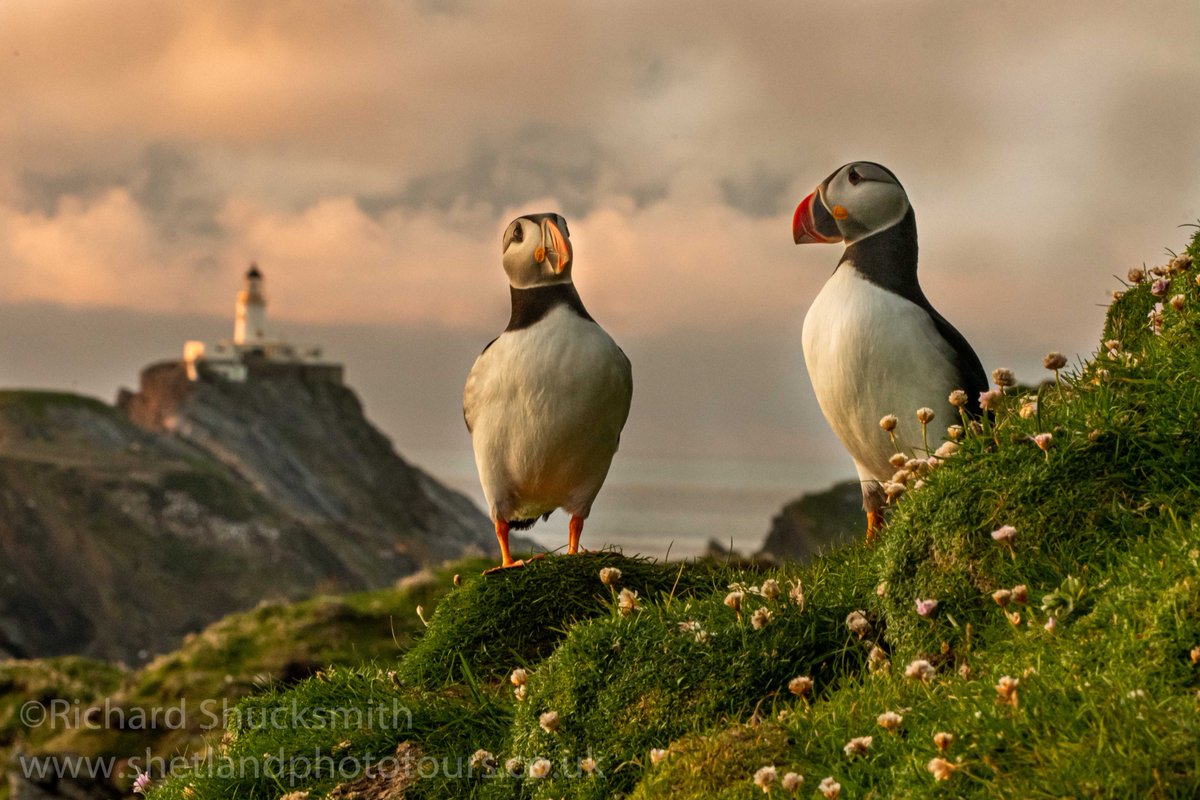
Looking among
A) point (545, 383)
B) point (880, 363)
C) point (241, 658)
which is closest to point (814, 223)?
point (880, 363)

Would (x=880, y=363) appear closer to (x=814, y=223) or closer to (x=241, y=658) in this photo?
(x=814, y=223)

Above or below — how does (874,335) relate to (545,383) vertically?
below

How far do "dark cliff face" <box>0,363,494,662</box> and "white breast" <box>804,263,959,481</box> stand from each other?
89.1 m

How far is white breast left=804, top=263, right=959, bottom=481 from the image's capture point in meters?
8.62

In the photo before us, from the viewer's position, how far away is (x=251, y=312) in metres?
167

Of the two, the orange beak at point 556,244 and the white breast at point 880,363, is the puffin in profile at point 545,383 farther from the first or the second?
the white breast at point 880,363

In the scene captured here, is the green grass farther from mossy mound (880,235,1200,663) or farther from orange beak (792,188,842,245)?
mossy mound (880,235,1200,663)

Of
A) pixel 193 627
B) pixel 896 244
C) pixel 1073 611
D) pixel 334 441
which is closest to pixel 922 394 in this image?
pixel 896 244

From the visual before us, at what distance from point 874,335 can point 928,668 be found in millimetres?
3023

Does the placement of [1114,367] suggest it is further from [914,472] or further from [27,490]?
[27,490]

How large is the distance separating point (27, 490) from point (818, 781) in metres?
106

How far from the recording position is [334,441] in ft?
475

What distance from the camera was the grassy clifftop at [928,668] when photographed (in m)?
5.57

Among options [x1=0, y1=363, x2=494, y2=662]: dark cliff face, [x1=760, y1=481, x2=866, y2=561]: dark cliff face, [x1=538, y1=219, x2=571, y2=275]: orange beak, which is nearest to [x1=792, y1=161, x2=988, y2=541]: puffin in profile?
[x1=538, y1=219, x2=571, y2=275]: orange beak
